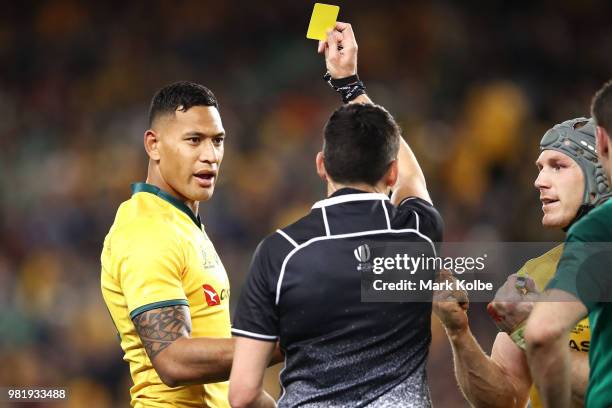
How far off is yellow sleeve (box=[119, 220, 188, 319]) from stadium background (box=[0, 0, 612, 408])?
412cm

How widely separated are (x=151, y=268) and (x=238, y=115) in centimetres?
619

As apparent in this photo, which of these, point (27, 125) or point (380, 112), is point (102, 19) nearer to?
point (27, 125)

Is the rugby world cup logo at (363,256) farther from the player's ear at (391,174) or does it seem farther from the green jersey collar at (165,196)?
the green jersey collar at (165,196)

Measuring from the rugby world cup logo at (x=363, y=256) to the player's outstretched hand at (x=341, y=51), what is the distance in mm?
1050

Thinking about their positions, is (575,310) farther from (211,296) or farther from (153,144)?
(153,144)

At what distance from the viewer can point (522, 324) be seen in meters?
3.10

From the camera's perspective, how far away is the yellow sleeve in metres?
3.33

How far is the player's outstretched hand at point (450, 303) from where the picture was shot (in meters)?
3.01

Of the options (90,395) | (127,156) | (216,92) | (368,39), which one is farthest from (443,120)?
(90,395)

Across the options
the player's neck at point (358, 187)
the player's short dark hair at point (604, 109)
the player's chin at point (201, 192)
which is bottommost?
the player's chin at point (201, 192)

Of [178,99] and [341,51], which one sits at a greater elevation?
[341,51]

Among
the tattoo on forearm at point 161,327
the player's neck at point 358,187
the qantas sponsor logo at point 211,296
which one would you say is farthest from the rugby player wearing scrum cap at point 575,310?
the qantas sponsor logo at point 211,296

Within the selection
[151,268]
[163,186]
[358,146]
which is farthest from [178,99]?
[358,146]

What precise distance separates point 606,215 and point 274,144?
681 centimetres
